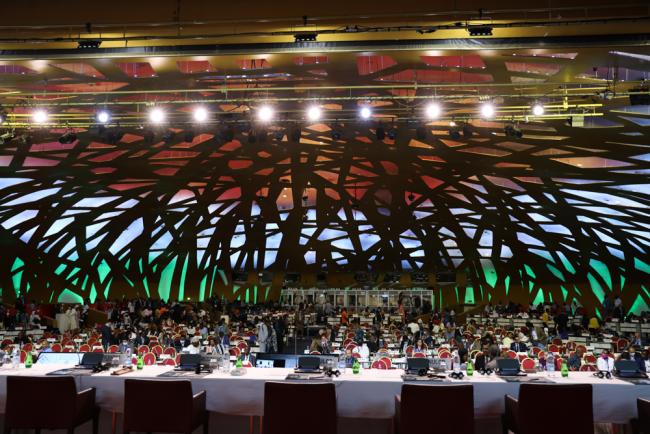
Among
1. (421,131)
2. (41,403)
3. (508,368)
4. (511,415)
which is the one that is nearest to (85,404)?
(41,403)

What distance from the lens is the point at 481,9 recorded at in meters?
9.91

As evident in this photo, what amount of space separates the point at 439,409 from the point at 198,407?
240 centimetres

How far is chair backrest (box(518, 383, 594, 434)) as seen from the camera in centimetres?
566

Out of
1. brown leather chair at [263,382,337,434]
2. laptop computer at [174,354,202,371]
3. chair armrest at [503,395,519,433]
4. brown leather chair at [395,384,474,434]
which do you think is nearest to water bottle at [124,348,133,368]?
laptop computer at [174,354,202,371]

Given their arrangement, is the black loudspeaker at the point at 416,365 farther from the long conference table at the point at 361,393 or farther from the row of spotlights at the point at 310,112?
the row of spotlights at the point at 310,112

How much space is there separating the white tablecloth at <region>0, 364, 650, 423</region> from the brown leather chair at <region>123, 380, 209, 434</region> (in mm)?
665

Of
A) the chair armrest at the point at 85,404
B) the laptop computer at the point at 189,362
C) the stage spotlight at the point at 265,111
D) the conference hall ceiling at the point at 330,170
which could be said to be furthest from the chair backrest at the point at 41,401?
the stage spotlight at the point at 265,111

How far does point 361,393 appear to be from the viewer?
21.3ft

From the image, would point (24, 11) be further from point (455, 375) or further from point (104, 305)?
point (104, 305)

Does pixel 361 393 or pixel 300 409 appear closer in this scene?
pixel 300 409

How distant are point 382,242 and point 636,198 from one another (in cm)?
1517

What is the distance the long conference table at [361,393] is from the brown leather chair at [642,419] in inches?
3.3

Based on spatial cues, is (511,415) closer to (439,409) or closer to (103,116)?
(439,409)

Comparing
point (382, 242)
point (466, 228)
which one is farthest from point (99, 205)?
point (466, 228)
